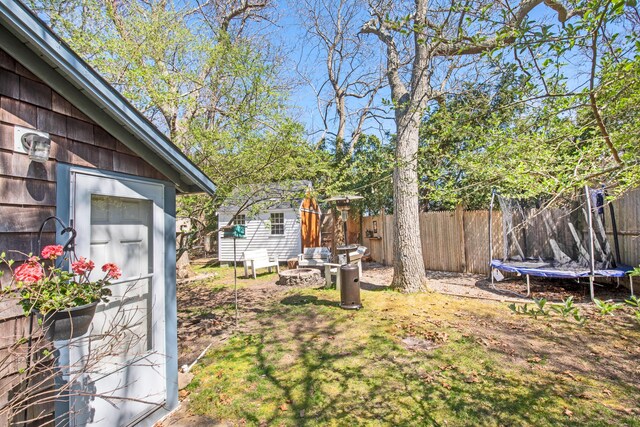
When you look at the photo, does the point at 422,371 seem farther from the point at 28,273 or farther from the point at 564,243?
the point at 564,243

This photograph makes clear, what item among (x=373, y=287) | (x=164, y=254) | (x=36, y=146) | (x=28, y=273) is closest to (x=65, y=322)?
(x=28, y=273)

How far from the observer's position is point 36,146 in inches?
87.4

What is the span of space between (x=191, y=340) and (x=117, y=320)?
2.73 meters

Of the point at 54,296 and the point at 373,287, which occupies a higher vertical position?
the point at 54,296

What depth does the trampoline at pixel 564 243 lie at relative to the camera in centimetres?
683

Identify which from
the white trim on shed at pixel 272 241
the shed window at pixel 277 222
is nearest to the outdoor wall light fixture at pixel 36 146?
the white trim on shed at pixel 272 241

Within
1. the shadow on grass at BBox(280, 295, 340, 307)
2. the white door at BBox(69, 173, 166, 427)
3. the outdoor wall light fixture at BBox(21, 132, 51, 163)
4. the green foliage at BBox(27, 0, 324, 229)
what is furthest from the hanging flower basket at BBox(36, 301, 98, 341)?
the shadow on grass at BBox(280, 295, 340, 307)

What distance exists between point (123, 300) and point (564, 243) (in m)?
10.4

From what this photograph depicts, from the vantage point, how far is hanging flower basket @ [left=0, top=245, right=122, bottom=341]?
1.87 meters

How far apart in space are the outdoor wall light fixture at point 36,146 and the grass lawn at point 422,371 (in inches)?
115

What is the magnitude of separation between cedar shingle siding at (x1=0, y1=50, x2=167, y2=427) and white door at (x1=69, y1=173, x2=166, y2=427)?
207mm

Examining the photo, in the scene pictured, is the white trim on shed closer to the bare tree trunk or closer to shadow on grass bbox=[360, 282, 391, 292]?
shadow on grass bbox=[360, 282, 391, 292]

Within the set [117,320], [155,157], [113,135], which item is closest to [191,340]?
[117,320]

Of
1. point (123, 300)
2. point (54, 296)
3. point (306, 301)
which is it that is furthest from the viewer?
point (306, 301)
